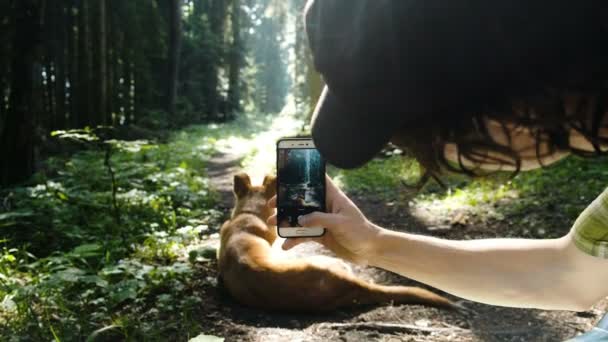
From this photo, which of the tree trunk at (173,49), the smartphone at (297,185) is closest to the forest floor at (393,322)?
the smartphone at (297,185)

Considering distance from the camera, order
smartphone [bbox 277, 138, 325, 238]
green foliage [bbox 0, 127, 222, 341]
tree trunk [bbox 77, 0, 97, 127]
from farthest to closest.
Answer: tree trunk [bbox 77, 0, 97, 127], green foliage [bbox 0, 127, 222, 341], smartphone [bbox 277, 138, 325, 238]

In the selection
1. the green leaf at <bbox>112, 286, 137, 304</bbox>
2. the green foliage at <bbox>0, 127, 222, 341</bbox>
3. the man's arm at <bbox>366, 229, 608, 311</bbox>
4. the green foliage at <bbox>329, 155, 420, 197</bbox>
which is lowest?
the green foliage at <bbox>329, 155, 420, 197</bbox>

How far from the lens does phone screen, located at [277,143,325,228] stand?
230cm

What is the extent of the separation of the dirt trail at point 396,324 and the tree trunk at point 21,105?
5152 mm

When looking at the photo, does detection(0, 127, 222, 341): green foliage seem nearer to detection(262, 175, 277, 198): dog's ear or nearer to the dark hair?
detection(262, 175, 277, 198): dog's ear

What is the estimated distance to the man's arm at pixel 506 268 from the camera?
192 centimetres

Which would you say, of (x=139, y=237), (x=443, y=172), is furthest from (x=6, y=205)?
(x=443, y=172)

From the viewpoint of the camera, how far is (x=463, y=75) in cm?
83

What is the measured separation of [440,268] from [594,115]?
1.32m

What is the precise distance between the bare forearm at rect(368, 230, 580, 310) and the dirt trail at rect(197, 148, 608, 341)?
136 cm

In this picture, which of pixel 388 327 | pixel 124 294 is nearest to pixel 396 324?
pixel 388 327

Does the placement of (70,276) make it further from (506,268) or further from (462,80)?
(462,80)

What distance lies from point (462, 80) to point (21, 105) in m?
8.39

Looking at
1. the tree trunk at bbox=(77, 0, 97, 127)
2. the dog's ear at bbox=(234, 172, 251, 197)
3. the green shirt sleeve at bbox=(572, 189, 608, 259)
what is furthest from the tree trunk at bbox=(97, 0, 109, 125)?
the green shirt sleeve at bbox=(572, 189, 608, 259)
